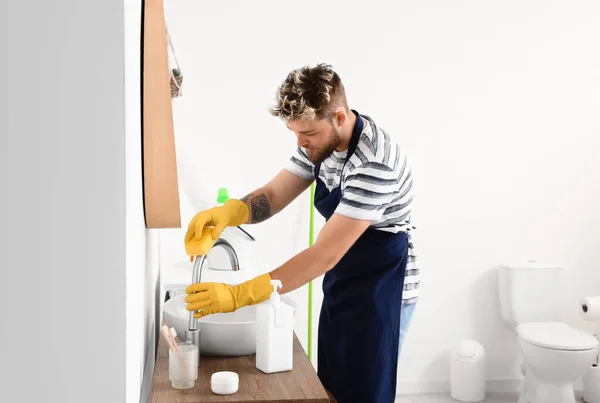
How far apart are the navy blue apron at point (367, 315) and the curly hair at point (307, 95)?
0.15 m

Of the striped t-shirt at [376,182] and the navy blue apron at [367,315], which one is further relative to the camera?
the navy blue apron at [367,315]

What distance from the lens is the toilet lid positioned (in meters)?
2.87

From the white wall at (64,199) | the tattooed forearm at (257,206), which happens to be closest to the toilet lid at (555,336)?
the tattooed forearm at (257,206)

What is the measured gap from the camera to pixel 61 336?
0.95 m

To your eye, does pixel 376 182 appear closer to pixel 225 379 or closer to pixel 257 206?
pixel 257 206

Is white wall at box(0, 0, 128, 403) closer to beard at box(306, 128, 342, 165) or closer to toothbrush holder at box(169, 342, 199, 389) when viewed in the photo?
toothbrush holder at box(169, 342, 199, 389)

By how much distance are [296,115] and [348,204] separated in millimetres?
270

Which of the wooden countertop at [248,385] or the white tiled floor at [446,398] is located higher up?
the wooden countertop at [248,385]

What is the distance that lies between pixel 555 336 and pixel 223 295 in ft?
6.57

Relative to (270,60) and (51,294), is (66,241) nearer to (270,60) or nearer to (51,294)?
(51,294)

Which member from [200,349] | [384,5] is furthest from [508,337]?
[200,349]

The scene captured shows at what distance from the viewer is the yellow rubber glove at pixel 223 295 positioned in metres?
1.50

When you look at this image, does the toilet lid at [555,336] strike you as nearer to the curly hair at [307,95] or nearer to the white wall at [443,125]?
the white wall at [443,125]

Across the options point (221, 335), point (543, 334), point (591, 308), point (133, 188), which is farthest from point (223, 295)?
point (591, 308)
